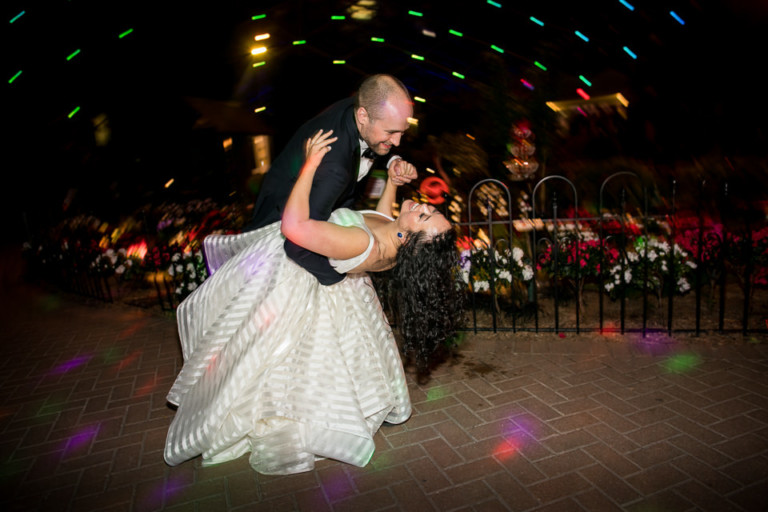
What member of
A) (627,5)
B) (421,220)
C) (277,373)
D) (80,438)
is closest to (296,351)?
(277,373)

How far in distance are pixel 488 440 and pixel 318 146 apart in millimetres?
2070

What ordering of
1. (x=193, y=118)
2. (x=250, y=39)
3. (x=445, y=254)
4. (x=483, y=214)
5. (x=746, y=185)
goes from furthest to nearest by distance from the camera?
(x=193, y=118) < (x=250, y=39) < (x=483, y=214) < (x=746, y=185) < (x=445, y=254)

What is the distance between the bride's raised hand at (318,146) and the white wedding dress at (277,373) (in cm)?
48

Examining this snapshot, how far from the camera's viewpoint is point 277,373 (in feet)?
8.25

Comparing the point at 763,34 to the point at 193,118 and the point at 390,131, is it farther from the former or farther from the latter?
the point at 193,118

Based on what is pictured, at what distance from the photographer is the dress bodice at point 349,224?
2.42 meters

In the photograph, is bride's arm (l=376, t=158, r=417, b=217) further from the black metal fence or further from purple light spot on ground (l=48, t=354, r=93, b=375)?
purple light spot on ground (l=48, t=354, r=93, b=375)

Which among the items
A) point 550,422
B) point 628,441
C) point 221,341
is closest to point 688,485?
point 628,441

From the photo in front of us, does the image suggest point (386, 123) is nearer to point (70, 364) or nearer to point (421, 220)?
point (421, 220)

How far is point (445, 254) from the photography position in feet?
8.53

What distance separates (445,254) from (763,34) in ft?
24.1

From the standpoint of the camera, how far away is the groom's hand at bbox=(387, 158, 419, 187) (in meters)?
2.92

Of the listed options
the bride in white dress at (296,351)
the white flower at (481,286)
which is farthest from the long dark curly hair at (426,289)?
the white flower at (481,286)

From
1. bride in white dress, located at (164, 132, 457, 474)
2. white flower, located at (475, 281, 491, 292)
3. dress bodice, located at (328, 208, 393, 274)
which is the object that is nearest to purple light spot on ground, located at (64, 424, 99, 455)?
bride in white dress, located at (164, 132, 457, 474)
